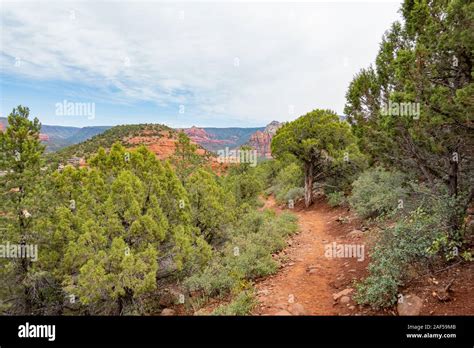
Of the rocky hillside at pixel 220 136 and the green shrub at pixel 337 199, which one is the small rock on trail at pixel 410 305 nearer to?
the green shrub at pixel 337 199

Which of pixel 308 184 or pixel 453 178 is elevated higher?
pixel 453 178

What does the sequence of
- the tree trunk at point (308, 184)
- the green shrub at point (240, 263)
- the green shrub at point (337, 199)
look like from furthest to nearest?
the tree trunk at point (308, 184)
the green shrub at point (337, 199)
the green shrub at point (240, 263)

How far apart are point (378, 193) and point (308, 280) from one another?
6143 mm

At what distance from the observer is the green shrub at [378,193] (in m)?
8.88

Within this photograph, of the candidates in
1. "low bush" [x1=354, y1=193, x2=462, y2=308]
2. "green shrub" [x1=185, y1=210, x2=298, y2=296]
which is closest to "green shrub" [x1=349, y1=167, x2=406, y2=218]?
"low bush" [x1=354, y1=193, x2=462, y2=308]

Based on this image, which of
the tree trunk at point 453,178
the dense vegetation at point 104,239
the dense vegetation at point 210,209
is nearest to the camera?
the dense vegetation at point 210,209

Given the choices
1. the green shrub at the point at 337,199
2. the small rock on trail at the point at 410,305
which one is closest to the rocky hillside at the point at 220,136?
the green shrub at the point at 337,199

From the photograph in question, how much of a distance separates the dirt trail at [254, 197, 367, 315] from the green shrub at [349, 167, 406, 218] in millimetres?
1249

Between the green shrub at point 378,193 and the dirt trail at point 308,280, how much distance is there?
1.25 m

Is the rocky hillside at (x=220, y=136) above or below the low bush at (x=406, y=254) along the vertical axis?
above

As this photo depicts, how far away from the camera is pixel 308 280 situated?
7066mm

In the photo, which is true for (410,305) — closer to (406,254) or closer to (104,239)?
(406,254)

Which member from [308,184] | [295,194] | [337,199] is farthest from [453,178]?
[295,194]
